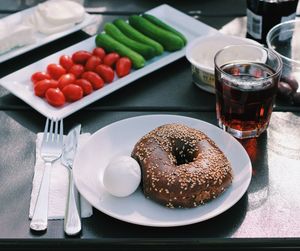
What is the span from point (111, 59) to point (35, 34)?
27 centimetres

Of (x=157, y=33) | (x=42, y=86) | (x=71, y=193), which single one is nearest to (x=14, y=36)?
(x=42, y=86)

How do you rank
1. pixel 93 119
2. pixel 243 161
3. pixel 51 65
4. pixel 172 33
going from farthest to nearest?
pixel 172 33, pixel 51 65, pixel 93 119, pixel 243 161

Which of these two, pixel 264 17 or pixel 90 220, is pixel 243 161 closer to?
pixel 90 220

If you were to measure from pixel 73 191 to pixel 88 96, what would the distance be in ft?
1.00

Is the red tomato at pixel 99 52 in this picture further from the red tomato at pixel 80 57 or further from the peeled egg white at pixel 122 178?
the peeled egg white at pixel 122 178

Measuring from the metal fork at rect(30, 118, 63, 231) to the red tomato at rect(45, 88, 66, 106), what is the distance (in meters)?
0.05

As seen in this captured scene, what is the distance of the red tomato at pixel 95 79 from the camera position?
1282mm

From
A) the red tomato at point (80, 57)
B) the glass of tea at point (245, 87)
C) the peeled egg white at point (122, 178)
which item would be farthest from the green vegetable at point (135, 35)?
the peeled egg white at point (122, 178)

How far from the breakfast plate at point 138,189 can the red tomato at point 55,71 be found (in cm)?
27

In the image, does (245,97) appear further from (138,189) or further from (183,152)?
(138,189)

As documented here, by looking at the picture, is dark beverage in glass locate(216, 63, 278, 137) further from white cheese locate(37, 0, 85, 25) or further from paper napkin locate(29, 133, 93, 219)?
white cheese locate(37, 0, 85, 25)

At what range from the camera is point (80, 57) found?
4.46ft

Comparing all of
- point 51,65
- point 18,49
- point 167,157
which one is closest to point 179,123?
point 167,157

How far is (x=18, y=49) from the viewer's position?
1.42 metres
